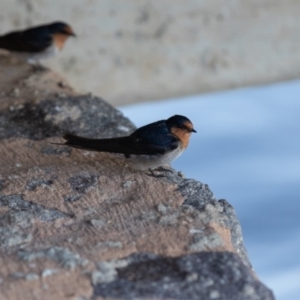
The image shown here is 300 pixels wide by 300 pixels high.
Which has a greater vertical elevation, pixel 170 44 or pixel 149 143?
pixel 170 44

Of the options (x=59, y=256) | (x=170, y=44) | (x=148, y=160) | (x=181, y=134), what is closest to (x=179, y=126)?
(x=181, y=134)

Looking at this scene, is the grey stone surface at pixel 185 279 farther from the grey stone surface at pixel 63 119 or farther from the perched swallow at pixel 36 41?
the perched swallow at pixel 36 41

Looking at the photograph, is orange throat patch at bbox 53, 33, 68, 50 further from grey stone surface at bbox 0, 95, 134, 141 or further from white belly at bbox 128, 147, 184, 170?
white belly at bbox 128, 147, 184, 170

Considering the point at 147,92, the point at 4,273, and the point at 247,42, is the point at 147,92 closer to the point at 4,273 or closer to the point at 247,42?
the point at 247,42

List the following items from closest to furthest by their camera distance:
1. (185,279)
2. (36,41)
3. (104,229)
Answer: (185,279)
(104,229)
(36,41)

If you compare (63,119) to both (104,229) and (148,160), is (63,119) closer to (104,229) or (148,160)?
(148,160)

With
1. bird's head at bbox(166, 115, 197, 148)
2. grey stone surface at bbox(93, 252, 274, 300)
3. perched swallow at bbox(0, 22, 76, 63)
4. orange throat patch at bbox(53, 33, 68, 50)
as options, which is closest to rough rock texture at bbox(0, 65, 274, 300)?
grey stone surface at bbox(93, 252, 274, 300)

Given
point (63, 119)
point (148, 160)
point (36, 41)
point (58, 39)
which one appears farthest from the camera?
point (58, 39)
